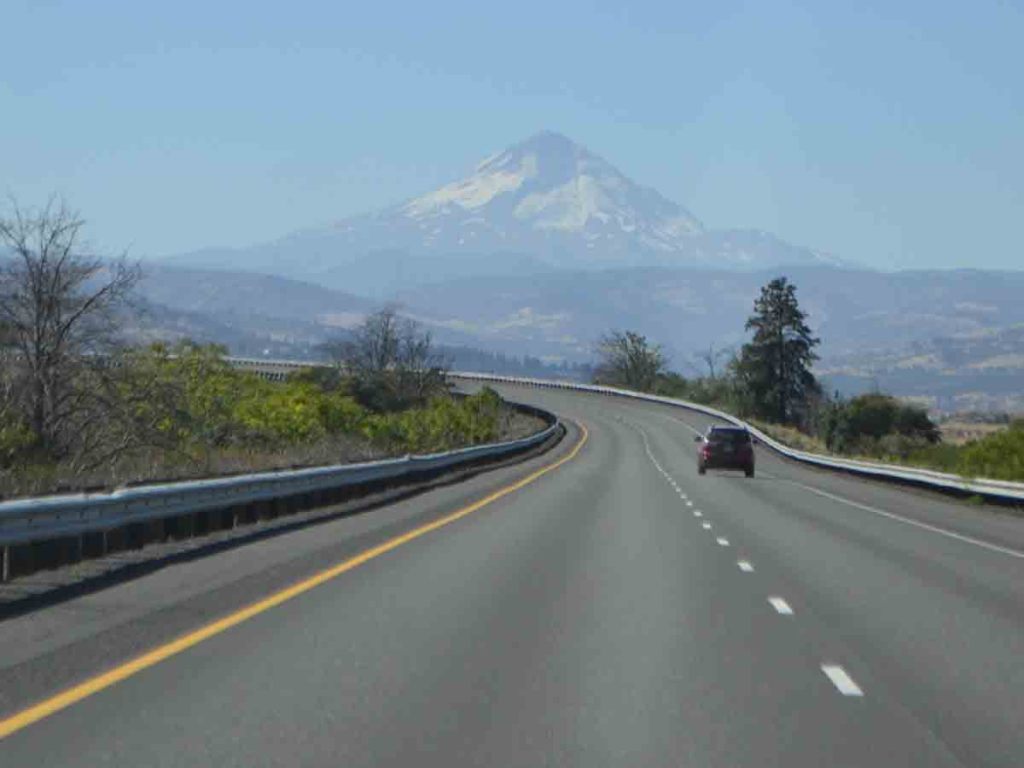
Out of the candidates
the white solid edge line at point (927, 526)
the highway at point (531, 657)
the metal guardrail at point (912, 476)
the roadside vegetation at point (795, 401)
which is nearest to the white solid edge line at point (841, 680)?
the highway at point (531, 657)

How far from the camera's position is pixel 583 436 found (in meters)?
101

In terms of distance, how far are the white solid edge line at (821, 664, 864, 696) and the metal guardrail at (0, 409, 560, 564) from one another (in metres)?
7.12

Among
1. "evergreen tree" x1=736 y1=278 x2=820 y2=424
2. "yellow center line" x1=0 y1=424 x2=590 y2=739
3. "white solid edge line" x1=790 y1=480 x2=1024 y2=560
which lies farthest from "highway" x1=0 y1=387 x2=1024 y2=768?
"evergreen tree" x1=736 y1=278 x2=820 y2=424

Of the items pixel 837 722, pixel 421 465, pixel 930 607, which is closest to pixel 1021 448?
pixel 421 465

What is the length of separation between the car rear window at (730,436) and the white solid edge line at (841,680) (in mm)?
46743

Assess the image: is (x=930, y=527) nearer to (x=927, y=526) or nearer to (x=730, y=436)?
(x=927, y=526)

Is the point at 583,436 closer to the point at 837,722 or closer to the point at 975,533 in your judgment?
the point at 975,533

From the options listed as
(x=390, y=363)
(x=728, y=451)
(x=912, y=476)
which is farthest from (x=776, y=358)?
(x=912, y=476)

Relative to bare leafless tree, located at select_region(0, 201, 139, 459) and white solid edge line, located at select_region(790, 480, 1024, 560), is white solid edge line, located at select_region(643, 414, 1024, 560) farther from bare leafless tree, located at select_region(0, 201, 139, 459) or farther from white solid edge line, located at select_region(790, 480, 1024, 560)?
bare leafless tree, located at select_region(0, 201, 139, 459)

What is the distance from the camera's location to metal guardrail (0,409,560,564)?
16219mm

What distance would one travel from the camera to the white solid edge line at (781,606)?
15875mm

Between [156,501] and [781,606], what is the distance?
7696 mm

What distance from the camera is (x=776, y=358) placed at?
160750mm

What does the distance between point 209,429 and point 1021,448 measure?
23980 mm
